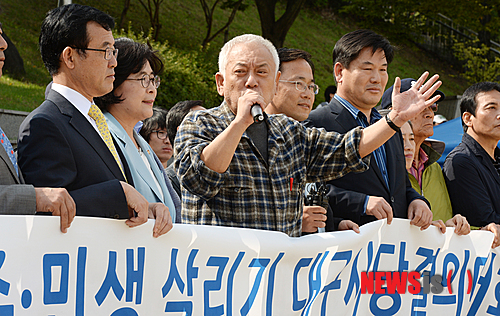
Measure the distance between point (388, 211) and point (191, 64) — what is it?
1056cm

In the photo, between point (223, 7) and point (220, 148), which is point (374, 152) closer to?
point (220, 148)

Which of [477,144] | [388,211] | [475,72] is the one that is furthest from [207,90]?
[475,72]

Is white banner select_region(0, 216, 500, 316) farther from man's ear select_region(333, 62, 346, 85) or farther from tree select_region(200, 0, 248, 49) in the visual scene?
tree select_region(200, 0, 248, 49)

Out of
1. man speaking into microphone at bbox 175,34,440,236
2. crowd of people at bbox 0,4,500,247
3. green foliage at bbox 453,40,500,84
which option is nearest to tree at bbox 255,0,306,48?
green foliage at bbox 453,40,500,84

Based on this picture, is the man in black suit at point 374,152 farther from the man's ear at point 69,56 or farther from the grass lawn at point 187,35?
the grass lawn at point 187,35

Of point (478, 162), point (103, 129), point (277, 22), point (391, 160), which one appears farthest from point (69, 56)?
point (277, 22)

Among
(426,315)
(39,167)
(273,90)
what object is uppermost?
(273,90)

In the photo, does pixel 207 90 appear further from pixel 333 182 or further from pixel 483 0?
pixel 483 0

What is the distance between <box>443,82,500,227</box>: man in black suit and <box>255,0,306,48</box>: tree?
39.3ft

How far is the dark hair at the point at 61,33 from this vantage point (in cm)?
248

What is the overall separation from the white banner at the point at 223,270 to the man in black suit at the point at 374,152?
145 mm

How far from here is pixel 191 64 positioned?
1298 cm

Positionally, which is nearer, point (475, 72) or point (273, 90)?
point (273, 90)

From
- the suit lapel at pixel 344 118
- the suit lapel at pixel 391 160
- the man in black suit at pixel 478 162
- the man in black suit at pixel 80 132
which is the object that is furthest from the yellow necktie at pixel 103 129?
the man in black suit at pixel 478 162
